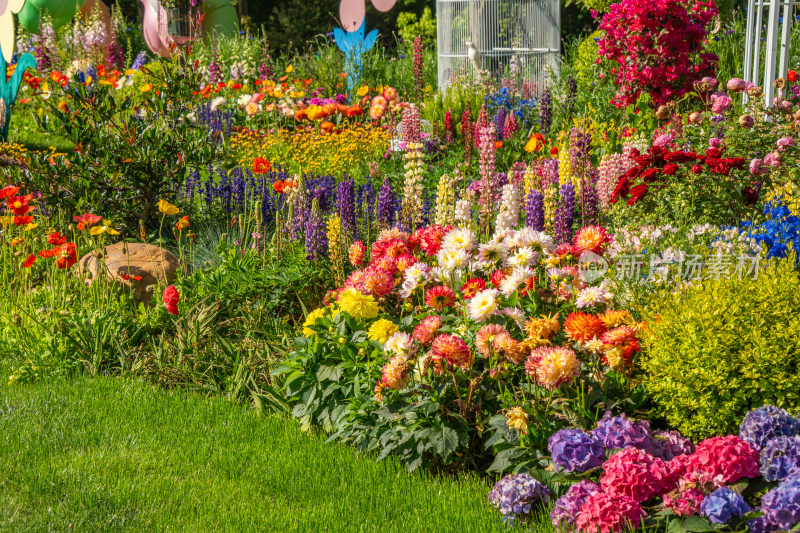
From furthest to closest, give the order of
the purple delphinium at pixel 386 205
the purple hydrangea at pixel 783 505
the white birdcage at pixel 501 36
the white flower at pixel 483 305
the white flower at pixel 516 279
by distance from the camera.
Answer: the white birdcage at pixel 501 36, the purple delphinium at pixel 386 205, the white flower at pixel 516 279, the white flower at pixel 483 305, the purple hydrangea at pixel 783 505

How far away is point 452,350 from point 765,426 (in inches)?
41.0

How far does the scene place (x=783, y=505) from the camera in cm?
229

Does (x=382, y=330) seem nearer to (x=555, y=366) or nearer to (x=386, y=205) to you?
(x=555, y=366)

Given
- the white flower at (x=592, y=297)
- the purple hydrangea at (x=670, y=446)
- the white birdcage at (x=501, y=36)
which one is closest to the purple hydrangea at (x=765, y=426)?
the purple hydrangea at (x=670, y=446)

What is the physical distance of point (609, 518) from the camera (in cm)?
246

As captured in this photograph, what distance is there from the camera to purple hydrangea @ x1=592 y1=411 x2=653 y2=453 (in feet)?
8.89

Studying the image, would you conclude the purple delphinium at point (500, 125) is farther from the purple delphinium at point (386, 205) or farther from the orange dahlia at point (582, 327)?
the orange dahlia at point (582, 327)

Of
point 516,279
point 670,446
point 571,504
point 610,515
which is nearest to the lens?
point 610,515

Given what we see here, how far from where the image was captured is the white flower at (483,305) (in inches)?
122

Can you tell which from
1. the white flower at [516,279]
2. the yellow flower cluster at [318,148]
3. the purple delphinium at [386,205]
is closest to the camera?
the white flower at [516,279]

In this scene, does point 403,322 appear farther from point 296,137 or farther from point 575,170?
point 296,137

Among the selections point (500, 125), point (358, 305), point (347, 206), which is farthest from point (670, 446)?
point (500, 125)

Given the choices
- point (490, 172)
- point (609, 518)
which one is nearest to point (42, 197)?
point (490, 172)

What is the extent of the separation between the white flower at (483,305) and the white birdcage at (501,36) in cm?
843
